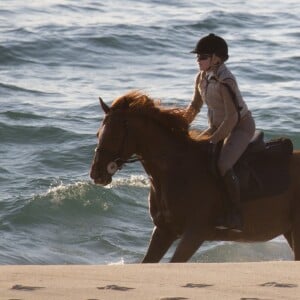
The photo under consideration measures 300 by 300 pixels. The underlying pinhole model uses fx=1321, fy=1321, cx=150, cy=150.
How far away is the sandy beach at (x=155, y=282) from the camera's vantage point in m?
7.55

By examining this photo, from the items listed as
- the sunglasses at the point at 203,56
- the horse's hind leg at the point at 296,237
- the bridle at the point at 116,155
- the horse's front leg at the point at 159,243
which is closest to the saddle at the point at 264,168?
the horse's hind leg at the point at 296,237

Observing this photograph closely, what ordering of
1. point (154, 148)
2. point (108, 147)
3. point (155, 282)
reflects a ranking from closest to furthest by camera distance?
point (155, 282)
point (108, 147)
point (154, 148)

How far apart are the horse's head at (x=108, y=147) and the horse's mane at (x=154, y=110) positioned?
113 mm

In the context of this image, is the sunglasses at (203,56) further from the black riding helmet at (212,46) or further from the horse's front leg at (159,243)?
the horse's front leg at (159,243)

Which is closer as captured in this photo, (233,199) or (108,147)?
(108,147)

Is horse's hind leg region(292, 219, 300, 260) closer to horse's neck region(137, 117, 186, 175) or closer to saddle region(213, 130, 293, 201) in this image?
saddle region(213, 130, 293, 201)

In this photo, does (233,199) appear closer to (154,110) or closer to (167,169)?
(167,169)

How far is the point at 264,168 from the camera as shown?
1076cm

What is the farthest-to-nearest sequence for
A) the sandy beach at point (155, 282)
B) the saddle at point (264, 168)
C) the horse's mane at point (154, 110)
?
the saddle at point (264, 168)
the horse's mane at point (154, 110)
the sandy beach at point (155, 282)

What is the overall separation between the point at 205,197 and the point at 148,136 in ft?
2.18

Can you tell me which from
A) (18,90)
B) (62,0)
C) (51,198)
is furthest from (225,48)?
(62,0)

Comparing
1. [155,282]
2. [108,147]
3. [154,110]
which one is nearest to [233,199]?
[154,110]

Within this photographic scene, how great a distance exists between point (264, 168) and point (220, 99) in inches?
31.7

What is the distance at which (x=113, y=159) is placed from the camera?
10.2 meters
